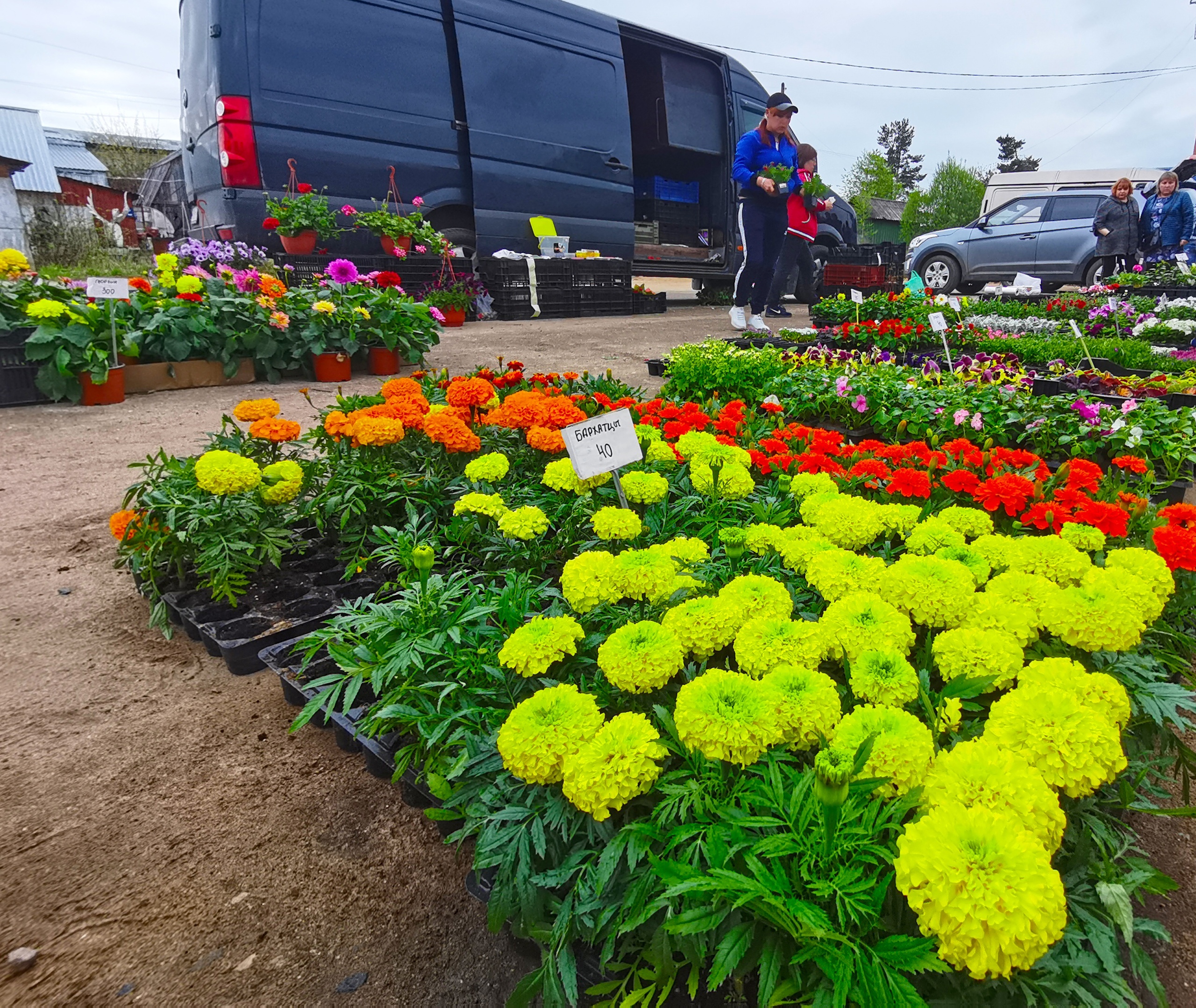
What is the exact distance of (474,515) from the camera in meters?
2.03

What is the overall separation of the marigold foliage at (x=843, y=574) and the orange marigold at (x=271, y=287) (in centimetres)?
510

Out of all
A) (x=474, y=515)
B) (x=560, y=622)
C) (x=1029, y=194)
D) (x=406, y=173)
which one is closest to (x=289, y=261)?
(x=406, y=173)

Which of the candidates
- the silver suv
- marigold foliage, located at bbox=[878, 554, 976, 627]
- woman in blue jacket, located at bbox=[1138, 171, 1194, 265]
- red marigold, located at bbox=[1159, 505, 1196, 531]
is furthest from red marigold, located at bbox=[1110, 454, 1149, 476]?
the silver suv

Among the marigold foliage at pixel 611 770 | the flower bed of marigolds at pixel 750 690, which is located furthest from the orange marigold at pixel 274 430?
the marigold foliage at pixel 611 770

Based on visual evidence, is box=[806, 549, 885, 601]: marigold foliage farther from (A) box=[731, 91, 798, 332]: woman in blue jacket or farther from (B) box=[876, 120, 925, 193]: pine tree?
(B) box=[876, 120, 925, 193]: pine tree

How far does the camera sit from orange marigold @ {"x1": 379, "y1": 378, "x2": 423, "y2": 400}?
2621 mm

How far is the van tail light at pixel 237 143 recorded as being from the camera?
6227 millimetres

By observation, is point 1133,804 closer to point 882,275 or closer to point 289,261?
point 289,261

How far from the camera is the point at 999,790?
0.85 m

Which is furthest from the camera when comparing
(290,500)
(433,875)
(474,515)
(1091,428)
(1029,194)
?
(1029,194)

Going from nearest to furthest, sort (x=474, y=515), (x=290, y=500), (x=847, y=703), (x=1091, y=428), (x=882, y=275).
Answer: (x=847, y=703)
(x=474, y=515)
(x=290, y=500)
(x=1091, y=428)
(x=882, y=275)

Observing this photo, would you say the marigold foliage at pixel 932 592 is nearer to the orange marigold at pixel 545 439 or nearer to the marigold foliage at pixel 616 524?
the marigold foliage at pixel 616 524

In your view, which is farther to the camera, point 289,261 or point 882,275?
point 882,275

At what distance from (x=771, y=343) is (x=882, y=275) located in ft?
13.5
